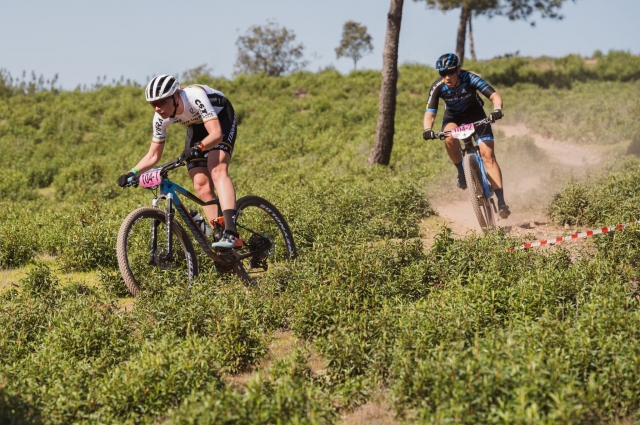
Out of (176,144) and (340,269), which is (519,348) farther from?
(176,144)

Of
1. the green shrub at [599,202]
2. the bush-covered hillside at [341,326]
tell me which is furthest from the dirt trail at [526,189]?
the bush-covered hillside at [341,326]

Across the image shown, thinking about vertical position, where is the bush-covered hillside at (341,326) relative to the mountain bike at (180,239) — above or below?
below

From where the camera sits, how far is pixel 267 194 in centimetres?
1212

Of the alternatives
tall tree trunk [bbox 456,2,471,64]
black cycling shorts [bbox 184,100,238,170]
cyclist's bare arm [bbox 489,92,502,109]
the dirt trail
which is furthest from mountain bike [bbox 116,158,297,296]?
tall tree trunk [bbox 456,2,471,64]

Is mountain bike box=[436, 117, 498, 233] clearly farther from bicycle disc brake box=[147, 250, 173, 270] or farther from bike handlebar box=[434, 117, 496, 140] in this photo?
bicycle disc brake box=[147, 250, 173, 270]

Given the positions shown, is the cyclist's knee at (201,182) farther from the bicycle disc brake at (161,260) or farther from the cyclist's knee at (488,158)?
the cyclist's knee at (488,158)

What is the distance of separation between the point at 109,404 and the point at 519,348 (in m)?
2.74

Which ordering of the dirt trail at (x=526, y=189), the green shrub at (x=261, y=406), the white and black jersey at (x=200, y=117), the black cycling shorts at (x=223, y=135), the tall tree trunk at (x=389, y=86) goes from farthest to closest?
the tall tree trunk at (x=389, y=86), the dirt trail at (x=526, y=189), the black cycling shorts at (x=223, y=135), the white and black jersey at (x=200, y=117), the green shrub at (x=261, y=406)

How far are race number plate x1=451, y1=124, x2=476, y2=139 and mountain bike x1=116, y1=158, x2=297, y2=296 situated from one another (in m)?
2.76

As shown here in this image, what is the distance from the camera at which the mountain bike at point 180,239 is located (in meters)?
6.86

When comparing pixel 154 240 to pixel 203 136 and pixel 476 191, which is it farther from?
pixel 476 191

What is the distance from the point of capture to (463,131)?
928 centimetres

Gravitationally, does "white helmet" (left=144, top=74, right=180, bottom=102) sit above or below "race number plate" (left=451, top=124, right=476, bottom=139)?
above

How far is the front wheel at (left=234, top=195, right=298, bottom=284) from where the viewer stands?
784 cm
